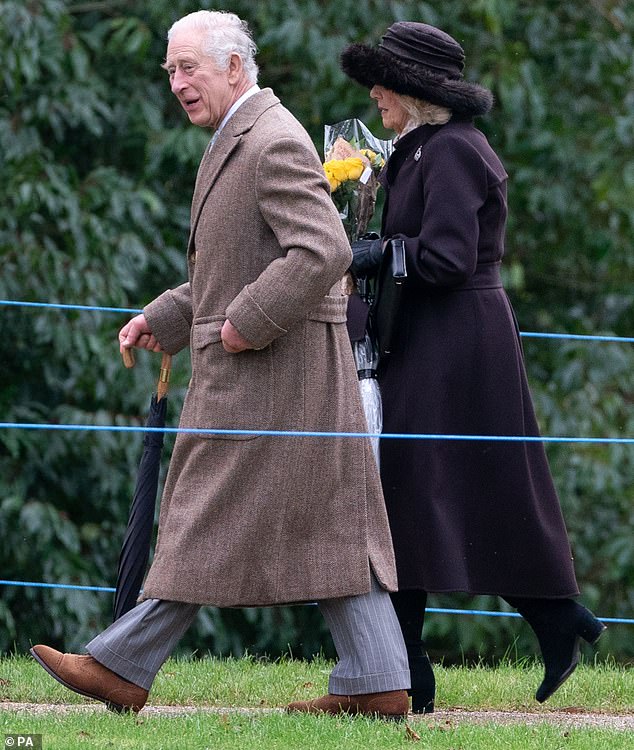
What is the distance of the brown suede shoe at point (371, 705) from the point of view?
15.1 feet

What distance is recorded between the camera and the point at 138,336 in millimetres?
4992

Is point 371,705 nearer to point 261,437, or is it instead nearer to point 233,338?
point 261,437

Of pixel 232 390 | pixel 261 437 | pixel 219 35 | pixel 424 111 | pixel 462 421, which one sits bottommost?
pixel 462 421

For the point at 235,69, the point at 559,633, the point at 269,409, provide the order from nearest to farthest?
the point at 269,409 → the point at 235,69 → the point at 559,633

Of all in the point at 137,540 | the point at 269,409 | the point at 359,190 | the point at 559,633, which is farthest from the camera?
the point at 359,190

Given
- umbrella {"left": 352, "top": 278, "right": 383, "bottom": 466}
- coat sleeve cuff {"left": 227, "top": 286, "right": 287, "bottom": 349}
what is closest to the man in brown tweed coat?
coat sleeve cuff {"left": 227, "top": 286, "right": 287, "bottom": 349}

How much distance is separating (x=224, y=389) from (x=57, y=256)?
3.53 meters

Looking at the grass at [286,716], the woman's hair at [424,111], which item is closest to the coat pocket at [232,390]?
the grass at [286,716]

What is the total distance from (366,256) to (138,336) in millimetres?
710

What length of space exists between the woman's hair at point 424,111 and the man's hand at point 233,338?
99cm

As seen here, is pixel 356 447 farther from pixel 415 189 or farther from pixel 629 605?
pixel 629 605

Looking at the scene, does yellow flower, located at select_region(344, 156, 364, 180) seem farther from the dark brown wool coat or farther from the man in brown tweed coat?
the man in brown tweed coat

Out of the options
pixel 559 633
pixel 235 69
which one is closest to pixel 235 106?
pixel 235 69

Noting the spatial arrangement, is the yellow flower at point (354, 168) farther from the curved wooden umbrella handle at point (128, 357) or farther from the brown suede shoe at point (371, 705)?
the brown suede shoe at point (371, 705)
